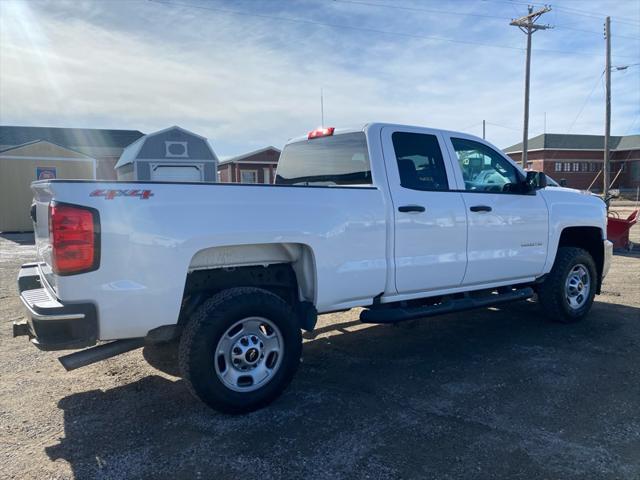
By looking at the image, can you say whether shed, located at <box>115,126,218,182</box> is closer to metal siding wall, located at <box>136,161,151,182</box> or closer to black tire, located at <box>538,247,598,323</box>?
metal siding wall, located at <box>136,161,151,182</box>

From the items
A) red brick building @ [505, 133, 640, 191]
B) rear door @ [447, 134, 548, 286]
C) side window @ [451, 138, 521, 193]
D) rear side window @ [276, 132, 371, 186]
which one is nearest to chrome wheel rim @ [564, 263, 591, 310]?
rear door @ [447, 134, 548, 286]

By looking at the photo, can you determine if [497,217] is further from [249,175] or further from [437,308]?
[249,175]

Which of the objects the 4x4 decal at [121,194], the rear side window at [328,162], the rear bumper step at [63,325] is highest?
the rear side window at [328,162]

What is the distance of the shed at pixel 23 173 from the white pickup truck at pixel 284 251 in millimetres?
18739

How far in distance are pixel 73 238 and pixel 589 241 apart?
595cm

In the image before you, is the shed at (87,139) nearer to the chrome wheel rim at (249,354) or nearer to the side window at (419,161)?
the side window at (419,161)

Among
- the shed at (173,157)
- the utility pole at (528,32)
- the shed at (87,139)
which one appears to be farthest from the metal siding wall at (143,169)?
the utility pole at (528,32)

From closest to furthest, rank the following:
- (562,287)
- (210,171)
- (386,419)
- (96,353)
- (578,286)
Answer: (96,353) → (386,419) → (562,287) → (578,286) → (210,171)

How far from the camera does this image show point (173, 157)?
1026 inches

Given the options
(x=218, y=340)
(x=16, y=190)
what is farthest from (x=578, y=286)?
(x=16, y=190)

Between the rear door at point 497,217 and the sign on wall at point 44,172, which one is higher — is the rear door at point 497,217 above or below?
below

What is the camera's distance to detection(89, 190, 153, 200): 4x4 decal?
10.3 feet

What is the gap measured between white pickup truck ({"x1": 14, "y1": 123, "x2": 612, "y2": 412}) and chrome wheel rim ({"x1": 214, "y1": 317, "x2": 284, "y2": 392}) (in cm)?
1

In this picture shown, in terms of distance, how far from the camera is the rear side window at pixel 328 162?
463 cm
